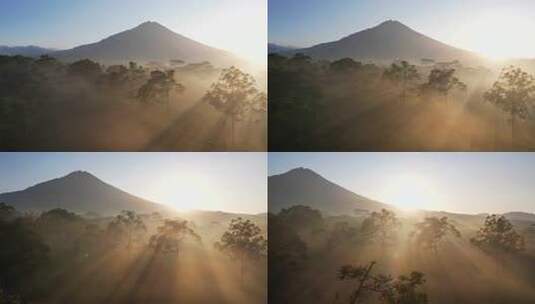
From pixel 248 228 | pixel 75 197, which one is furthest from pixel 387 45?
pixel 75 197

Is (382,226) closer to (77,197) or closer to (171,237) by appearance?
(171,237)

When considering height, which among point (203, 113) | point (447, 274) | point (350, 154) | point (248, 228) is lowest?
point (447, 274)

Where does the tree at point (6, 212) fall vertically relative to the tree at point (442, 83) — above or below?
below

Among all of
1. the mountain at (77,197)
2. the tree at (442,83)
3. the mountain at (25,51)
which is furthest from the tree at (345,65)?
the mountain at (25,51)

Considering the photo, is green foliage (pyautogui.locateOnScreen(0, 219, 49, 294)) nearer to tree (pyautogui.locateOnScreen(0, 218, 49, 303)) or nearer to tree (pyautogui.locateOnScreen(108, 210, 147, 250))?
tree (pyautogui.locateOnScreen(0, 218, 49, 303))

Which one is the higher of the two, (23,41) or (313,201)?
(23,41)

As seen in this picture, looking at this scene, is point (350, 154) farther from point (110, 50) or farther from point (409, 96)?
point (110, 50)

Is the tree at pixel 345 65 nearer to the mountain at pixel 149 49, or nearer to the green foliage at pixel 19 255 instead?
the mountain at pixel 149 49
